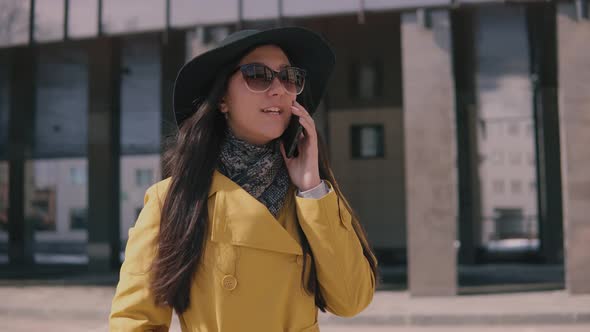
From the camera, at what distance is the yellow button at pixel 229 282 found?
1.67m

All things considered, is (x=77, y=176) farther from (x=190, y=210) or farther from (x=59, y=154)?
(x=190, y=210)

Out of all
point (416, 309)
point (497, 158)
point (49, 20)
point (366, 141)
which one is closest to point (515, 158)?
point (497, 158)

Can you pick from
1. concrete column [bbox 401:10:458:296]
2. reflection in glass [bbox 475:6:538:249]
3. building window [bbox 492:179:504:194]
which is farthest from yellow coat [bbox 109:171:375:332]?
building window [bbox 492:179:504:194]

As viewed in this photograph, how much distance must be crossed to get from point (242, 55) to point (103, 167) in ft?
54.2

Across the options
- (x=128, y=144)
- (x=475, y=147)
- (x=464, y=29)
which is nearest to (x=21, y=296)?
(x=464, y=29)

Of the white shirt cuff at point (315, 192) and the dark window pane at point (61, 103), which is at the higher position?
the dark window pane at point (61, 103)

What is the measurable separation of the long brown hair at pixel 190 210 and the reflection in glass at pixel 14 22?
13.3m

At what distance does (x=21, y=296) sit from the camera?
12281mm

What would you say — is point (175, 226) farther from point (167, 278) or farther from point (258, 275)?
point (258, 275)

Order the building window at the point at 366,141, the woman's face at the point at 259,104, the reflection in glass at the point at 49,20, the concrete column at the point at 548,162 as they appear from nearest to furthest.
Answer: the woman's face at the point at 259,104
the reflection in glass at the point at 49,20
the concrete column at the point at 548,162
the building window at the point at 366,141

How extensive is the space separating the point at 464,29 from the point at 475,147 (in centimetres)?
708

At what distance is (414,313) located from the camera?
371 inches

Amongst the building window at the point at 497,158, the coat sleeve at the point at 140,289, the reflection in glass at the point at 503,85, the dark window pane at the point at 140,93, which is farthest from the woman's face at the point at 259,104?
the building window at the point at 497,158

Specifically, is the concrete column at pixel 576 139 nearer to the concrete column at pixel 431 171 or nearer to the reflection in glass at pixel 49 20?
the concrete column at pixel 431 171
